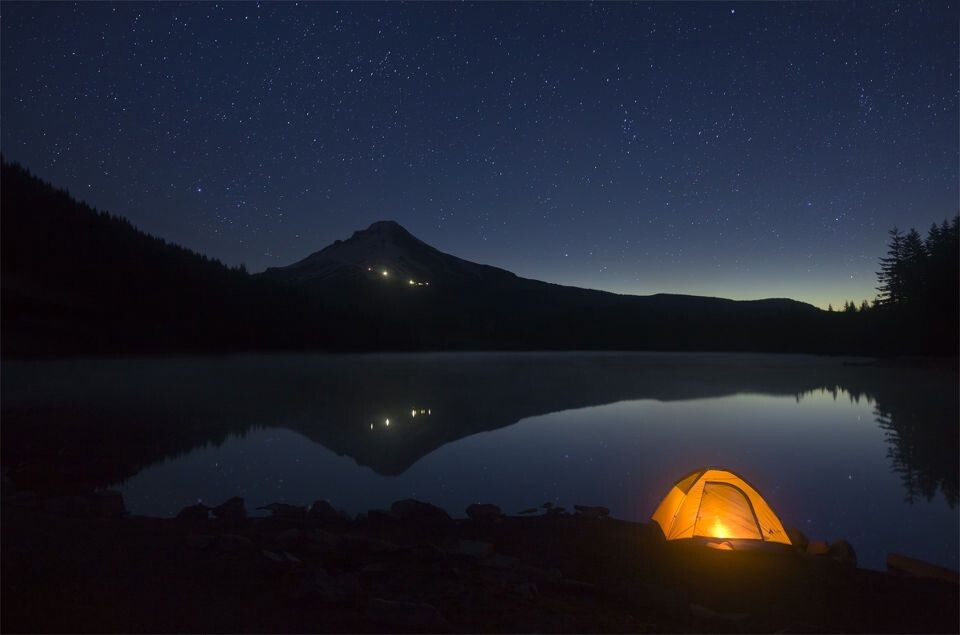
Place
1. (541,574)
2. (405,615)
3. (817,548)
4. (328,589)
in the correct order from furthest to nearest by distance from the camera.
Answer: (817,548), (541,574), (328,589), (405,615)

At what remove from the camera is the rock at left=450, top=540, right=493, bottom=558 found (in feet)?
24.8

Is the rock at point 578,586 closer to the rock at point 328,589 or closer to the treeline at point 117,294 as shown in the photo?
the rock at point 328,589

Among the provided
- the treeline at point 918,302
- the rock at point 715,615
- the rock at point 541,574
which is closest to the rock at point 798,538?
the rock at point 715,615

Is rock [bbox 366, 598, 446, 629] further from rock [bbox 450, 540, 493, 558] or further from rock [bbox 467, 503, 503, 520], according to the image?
rock [bbox 467, 503, 503, 520]

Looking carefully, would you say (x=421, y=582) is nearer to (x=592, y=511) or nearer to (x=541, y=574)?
(x=541, y=574)

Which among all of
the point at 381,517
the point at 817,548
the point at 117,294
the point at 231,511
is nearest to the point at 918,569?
the point at 817,548

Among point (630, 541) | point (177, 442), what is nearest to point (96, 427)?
point (177, 442)

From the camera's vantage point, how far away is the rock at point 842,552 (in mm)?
7633

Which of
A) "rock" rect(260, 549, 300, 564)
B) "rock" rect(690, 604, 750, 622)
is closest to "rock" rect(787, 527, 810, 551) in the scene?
"rock" rect(690, 604, 750, 622)

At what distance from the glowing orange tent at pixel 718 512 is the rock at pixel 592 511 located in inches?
33.4

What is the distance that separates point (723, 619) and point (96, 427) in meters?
21.6

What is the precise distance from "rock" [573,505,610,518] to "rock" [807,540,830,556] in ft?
9.97

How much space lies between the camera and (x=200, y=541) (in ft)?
25.2

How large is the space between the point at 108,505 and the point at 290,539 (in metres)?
4.12
